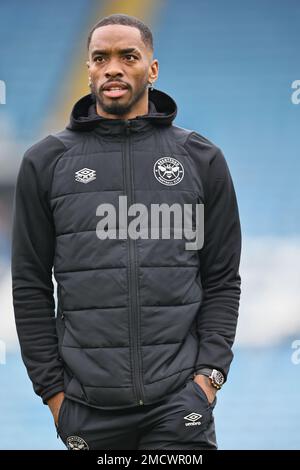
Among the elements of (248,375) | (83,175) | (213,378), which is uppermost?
(83,175)

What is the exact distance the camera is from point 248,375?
4047 millimetres

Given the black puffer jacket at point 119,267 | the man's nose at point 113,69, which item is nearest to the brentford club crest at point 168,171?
the black puffer jacket at point 119,267

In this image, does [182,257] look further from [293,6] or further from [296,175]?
[293,6]

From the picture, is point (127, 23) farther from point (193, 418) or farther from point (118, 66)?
point (193, 418)

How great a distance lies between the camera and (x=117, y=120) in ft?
8.39

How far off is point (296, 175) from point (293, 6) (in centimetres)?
74

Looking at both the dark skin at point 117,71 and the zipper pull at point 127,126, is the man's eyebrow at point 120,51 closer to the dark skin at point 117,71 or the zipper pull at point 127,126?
the dark skin at point 117,71

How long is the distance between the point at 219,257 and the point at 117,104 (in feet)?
1.61

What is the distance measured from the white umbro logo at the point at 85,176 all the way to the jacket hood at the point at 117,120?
12 cm

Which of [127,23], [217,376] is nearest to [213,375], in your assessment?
[217,376]

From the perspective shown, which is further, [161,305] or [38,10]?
[38,10]

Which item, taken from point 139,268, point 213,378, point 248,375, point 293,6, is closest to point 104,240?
point 139,268

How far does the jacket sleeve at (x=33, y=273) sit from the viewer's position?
8.37 ft
